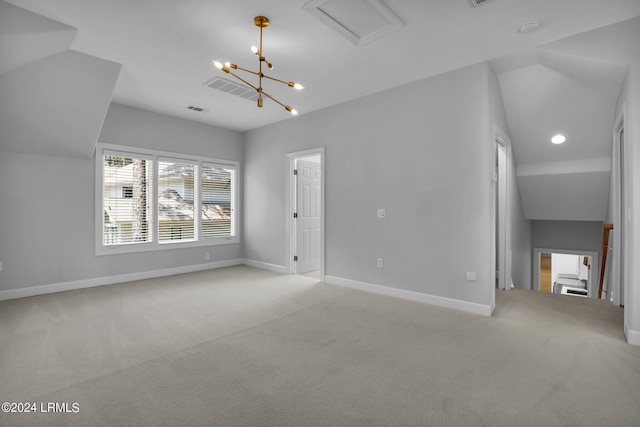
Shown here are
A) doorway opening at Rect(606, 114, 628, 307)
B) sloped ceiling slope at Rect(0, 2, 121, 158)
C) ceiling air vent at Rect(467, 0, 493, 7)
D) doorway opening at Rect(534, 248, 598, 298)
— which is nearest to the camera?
ceiling air vent at Rect(467, 0, 493, 7)

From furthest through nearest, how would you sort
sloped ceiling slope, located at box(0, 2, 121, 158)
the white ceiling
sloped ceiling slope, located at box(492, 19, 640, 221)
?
sloped ceiling slope, located at box(492, 19, 640, 221)
sloped ceiling slope, located at box(0, 2, 121, 158)
the white ceiling

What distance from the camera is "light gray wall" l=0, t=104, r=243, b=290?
13.5 feet

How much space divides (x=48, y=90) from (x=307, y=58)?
3.06 meters

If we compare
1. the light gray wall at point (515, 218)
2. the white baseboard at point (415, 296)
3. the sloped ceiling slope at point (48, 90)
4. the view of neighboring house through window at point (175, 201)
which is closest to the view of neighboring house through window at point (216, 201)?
the view of neighboring house through window at point (175, 201)

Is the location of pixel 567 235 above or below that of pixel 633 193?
below

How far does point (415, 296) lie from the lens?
13.4 feet

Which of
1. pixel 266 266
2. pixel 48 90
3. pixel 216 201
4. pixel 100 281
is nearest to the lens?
pixel 48 90

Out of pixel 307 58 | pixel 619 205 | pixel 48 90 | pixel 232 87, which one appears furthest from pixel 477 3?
pixel 48 90

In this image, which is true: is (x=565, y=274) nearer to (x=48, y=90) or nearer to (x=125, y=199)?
(x=125, y=199)

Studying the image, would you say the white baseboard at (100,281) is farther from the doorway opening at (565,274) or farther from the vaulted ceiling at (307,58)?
the doorway opening at (565,274)

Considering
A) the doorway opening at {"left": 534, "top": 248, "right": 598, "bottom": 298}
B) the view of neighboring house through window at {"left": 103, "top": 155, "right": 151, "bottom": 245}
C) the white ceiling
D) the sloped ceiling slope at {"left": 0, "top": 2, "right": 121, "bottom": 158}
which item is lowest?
the doorway opening at {"left": 534, "top": 248, "right": 598, "bottom": 298}

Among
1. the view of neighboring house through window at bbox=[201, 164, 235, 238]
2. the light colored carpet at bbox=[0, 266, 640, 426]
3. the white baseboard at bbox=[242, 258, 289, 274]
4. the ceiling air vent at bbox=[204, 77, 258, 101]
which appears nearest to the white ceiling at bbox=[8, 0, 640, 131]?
the ceiling air vent at bbox=[204, 77, 258, 101]

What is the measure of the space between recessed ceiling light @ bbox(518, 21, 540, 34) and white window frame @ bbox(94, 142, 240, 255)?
16.9 ft

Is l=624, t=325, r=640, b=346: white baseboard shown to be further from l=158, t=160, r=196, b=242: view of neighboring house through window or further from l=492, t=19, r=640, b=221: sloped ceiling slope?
l=158, t=160, r=196, b=242: view of neighboring house through window
